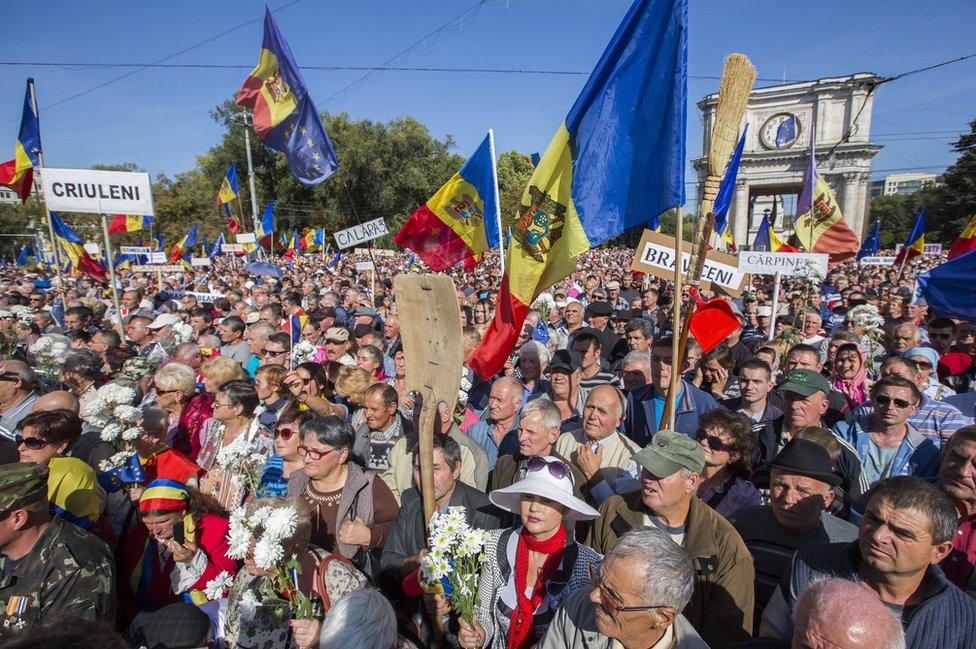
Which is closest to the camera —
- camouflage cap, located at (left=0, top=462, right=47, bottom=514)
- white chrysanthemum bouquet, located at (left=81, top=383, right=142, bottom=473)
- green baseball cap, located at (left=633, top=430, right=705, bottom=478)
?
camouflage cap, located at (left=0, top=462, right=47, bottom=514)

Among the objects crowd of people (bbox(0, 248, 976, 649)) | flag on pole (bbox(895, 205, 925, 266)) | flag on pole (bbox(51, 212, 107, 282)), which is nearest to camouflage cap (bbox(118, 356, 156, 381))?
crowd of people (bbox(0, 248, 976, 649))

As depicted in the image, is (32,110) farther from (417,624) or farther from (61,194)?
(417,624)

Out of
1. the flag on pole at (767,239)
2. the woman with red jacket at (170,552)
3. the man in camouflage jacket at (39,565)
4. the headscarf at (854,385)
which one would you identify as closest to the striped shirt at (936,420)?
the headscarf at (854,385)

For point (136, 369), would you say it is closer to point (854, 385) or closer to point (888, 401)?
point (888, 401)

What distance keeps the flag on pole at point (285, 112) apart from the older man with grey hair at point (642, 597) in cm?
781

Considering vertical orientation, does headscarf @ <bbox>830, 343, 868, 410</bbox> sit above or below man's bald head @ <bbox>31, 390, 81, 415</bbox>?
below

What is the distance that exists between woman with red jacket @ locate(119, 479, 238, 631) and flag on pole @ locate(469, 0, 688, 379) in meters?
1.94

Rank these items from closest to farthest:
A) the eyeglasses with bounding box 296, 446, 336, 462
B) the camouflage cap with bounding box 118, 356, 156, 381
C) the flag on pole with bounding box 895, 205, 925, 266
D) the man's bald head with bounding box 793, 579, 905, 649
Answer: the man's bald head with bounding box 793, 579, 905, 649, the eyeglasses with bounding box 296, 446, 336, 462, the camouflage cap with bounding box 118, 356, 156, 381, the flag on pole with bounding box 895, 205, 925, 266

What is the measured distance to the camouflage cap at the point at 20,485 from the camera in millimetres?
2529

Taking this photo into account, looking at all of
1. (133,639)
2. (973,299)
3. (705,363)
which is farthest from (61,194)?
(973,299)

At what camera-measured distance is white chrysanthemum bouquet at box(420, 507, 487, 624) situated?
238 centimetres

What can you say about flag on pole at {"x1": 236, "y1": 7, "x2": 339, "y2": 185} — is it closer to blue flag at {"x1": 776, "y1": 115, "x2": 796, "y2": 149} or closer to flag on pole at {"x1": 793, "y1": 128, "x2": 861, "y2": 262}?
flag on pole at {"x1": 793, "y1": 128, "x2": 861, "y2": 262}

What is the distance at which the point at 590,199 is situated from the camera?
11.7 ft

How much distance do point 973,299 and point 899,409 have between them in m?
2.98
